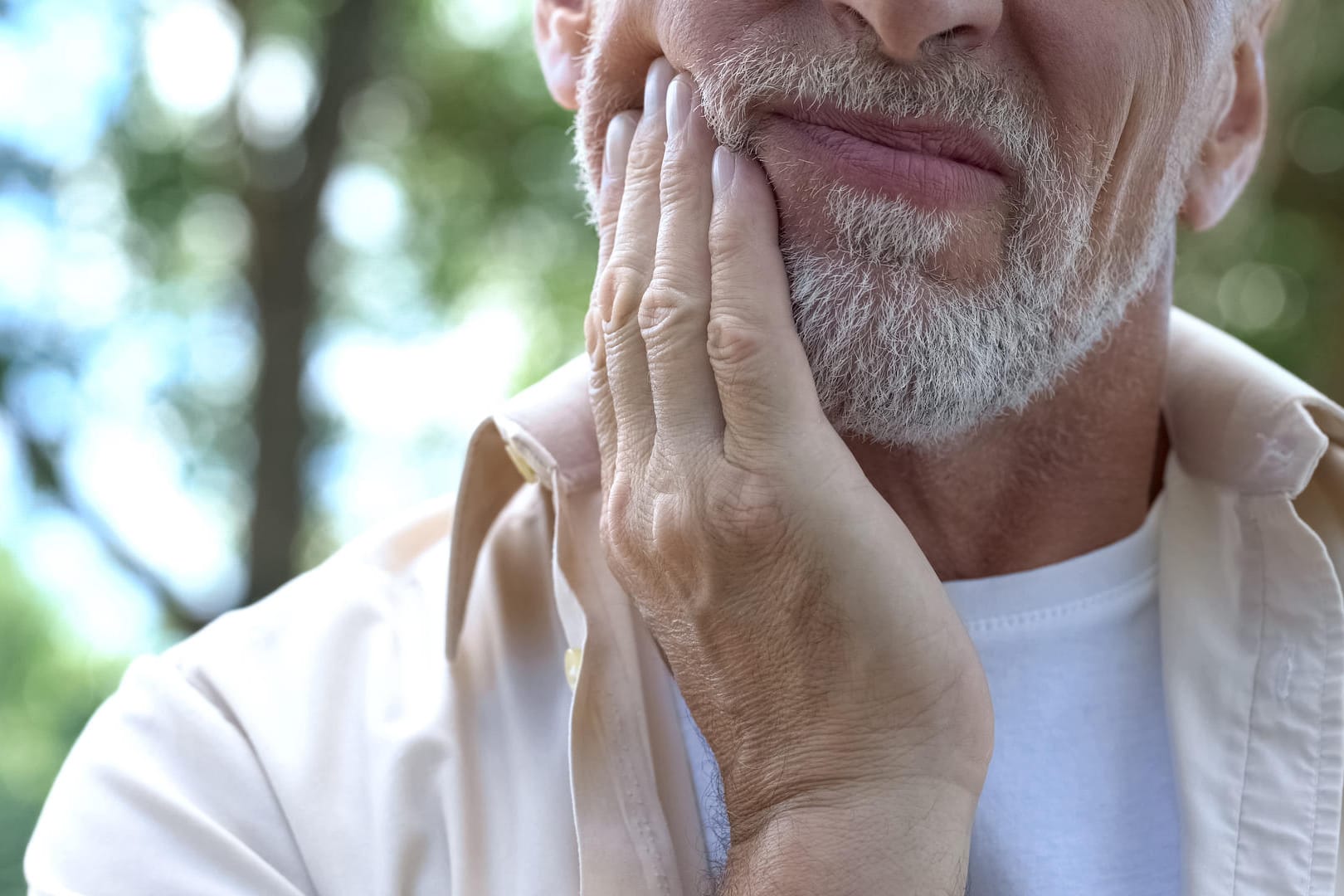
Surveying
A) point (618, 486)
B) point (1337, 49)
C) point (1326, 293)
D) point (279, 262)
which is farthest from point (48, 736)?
point (1337, 49)

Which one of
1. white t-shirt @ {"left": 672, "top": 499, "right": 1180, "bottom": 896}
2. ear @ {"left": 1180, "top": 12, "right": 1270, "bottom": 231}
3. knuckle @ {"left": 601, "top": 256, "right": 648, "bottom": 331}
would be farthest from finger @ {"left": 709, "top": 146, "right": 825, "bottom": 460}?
ear @ {"left": 1180, "top": 12, "right": 1270, "bottom": 231}

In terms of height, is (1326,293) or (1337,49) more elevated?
(1337,49)

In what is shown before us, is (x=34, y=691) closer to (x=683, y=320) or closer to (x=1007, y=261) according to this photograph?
(x=683, y=320)

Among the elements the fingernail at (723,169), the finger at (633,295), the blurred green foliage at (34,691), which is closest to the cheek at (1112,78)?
the fingernail at (723,169)

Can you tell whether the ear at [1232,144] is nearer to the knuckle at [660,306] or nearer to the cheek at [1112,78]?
the cheek at [1112,78]

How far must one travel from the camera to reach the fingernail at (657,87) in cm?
161

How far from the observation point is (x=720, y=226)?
1.48 m

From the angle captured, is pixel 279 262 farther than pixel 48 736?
No

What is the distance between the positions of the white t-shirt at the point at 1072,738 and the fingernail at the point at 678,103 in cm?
83

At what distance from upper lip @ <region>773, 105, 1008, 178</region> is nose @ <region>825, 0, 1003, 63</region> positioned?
87mm

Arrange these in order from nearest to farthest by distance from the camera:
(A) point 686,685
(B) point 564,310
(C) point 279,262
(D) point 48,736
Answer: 1. (A) point 686,685
2. (C) point 279,262
3. (D) point 48,736
4. (B) point 564,310

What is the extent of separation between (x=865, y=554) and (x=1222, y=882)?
713 millimetres

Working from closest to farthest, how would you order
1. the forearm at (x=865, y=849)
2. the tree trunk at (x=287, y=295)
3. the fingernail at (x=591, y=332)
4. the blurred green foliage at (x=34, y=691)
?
the forearm at (x=865, y=849) → the fingernail at (x=591, y=332) → the tree trunk at (x=287, y=295) → the blurred green foliage at (x=34, y=691)

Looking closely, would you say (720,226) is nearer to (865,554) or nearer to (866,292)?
(866,292)
